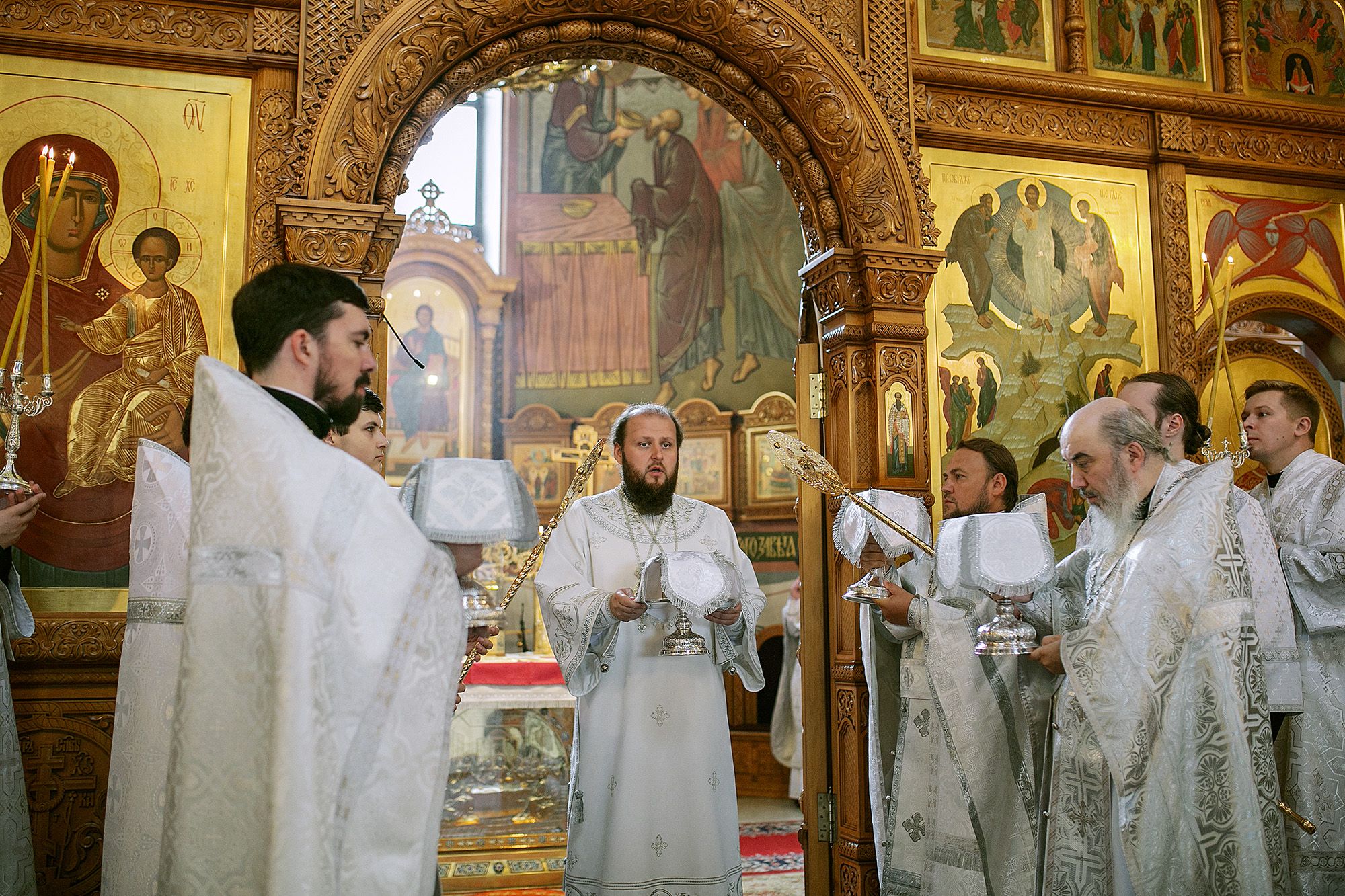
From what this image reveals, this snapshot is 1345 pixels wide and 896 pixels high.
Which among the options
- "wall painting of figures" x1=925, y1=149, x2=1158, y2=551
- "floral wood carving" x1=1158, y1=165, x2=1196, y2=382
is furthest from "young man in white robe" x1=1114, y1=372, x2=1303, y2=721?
"floral wood carving" x1=1158, y1=165, x2=1196, y2=382

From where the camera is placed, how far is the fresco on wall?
1206 centimetres

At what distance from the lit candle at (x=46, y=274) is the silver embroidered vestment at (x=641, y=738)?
81.9 inches

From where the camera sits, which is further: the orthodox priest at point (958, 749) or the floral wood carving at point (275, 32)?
→ the floral wood carving at point (275, 32)

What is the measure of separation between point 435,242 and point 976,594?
9.25m

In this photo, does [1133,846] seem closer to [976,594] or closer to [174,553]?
[976,594]

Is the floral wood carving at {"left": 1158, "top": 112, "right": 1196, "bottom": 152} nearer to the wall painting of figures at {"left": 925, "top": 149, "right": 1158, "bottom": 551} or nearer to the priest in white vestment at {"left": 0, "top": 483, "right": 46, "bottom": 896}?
the wall painting of figures at {"left": 925, "top": 149, "right": 1158, "bottom": 551}

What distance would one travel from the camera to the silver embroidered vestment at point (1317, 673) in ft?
13.9

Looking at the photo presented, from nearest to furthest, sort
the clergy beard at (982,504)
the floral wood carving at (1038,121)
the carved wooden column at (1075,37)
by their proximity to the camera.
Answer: the clergy beard at (982,504) < the floral wood carving at (1038,121) < the carved wooden column at (1075,37)

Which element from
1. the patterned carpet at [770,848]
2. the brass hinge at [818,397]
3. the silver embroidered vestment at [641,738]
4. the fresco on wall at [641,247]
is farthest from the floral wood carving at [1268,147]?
the fresco on wall at [641,247]

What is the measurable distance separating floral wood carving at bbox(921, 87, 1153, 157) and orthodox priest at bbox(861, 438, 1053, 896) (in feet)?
6.71

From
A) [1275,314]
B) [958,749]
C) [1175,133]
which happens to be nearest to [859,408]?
[958,749]

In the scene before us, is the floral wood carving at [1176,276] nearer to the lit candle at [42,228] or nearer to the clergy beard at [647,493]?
the clergy beard at [647,493]

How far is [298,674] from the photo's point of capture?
7.08ft

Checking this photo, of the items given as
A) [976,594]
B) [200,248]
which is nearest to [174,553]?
[200,248]
